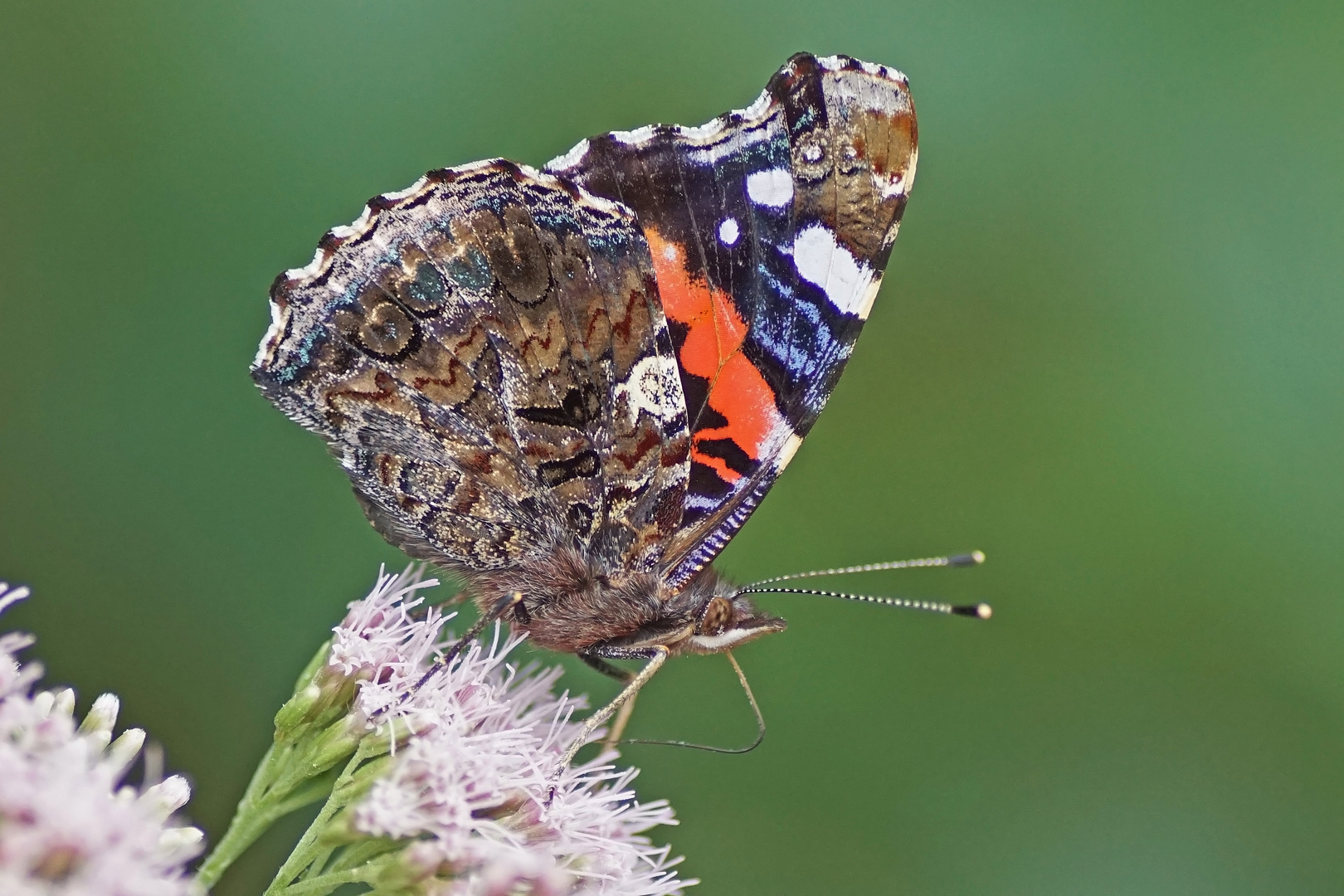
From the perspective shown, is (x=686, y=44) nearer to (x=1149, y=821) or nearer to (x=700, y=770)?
(x=700, y=770)

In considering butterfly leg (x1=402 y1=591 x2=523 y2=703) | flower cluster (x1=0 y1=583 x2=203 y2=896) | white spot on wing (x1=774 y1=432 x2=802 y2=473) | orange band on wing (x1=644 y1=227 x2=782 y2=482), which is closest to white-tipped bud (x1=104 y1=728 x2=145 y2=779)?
flower cluster (x1=0 y1=583 x2=203 y2=896)

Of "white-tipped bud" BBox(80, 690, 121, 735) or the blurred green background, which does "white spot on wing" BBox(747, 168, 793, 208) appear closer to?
the blurred green background

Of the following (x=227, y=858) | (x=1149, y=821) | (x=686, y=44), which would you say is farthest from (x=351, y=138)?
(x=1149, y=821)

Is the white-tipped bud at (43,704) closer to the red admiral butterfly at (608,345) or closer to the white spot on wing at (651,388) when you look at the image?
the red admiral butterfly at (608,345)

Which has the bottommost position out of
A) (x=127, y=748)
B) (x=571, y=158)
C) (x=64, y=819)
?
(x=64, y=819)

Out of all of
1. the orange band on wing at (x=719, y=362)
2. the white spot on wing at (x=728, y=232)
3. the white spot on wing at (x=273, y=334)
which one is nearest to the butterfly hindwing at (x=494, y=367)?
the white spot on wing at (x=273, y=334)

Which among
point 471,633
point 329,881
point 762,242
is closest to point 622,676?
point 471,633

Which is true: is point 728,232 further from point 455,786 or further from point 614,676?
point 455,786
